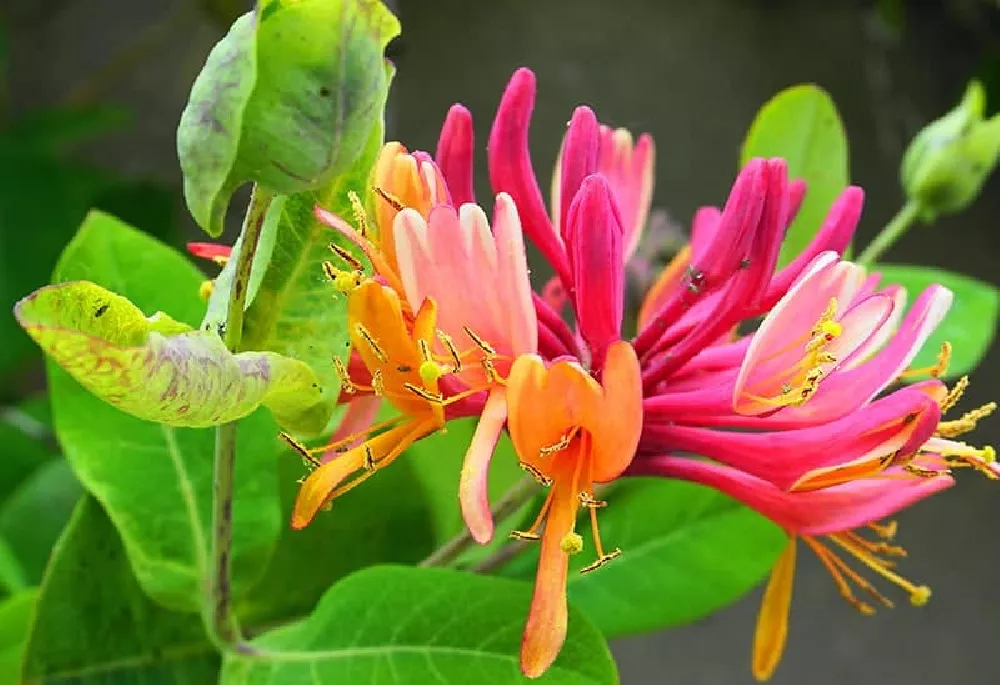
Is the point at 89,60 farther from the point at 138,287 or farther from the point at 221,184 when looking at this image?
the point at 221,184

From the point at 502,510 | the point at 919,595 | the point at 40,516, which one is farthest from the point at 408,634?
the point at 40,516

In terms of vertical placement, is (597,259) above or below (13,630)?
above

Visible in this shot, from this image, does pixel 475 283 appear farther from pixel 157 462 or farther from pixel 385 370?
pixel 157 462

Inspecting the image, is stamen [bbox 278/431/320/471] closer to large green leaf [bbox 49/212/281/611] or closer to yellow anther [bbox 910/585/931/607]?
large green leaf [bbox 49/212/281/611]

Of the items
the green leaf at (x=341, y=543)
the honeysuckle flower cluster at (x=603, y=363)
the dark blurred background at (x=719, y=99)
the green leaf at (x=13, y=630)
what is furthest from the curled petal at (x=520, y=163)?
the dark blurred background at (x=719, y=99)

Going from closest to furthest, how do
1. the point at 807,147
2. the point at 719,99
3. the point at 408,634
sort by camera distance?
the point at 408,634 < the point at 807,147 < the point at 719,99

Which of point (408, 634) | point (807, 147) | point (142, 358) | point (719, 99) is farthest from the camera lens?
point (719, 99)

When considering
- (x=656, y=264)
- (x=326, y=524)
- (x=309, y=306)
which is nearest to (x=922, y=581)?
(x=656, y=264)

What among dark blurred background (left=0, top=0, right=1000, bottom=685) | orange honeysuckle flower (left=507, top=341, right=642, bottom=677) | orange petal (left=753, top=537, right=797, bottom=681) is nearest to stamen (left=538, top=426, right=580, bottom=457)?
orange honeysuckle flower (left=507, top=341, right=642, bottom=677)
